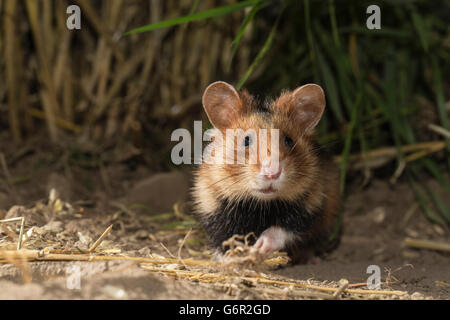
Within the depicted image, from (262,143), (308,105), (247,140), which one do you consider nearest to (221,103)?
(247,140)

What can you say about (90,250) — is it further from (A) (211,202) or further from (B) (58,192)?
(B) (58,192)

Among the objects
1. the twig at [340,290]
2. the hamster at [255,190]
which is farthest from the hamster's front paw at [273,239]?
the twig at [340,290]

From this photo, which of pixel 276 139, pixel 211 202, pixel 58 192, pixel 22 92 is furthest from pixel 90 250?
pixel 22 92

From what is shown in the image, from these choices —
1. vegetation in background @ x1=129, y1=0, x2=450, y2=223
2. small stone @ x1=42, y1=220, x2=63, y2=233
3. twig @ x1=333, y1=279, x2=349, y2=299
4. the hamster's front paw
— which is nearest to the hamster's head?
the hamster's front paw

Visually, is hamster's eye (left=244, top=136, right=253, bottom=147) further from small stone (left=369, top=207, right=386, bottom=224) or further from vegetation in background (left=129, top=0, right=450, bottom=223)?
small stone (left=369, top=207, right=386, bottom=224)

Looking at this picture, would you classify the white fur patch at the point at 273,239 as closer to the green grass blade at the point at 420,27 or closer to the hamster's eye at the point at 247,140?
the hamster's eye at the point at 247,140

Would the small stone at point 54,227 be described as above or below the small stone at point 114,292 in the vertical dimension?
above
